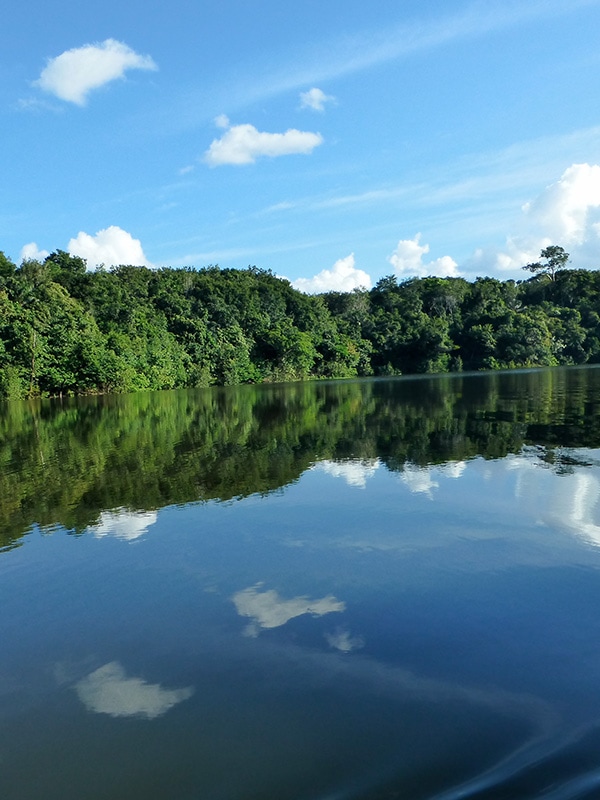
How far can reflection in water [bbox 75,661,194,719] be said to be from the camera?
396cm

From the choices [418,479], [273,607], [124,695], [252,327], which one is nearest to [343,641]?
[273,607]

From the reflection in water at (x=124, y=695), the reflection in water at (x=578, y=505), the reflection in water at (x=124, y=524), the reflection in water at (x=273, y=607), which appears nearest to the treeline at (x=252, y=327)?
the reflection in water at (x=124, y=524)

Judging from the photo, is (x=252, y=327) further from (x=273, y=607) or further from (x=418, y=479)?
(x=273, y=607)

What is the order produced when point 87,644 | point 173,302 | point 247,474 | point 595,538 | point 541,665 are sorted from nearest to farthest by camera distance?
point 541,665
point 87,644
point 595,538
point 247,474
point 173,302

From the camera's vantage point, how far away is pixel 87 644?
4.93 meters

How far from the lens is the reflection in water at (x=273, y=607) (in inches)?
203

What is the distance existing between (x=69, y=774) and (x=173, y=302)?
220ft

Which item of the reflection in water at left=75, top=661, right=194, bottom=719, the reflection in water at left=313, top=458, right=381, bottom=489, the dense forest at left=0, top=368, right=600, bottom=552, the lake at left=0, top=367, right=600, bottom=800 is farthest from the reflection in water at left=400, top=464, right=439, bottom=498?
the reflection in water at left=75, top=661, right=194, bottom=719

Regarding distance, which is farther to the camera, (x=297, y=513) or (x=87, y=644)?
(x=297, y=513)

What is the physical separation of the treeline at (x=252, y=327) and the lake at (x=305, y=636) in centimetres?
4144

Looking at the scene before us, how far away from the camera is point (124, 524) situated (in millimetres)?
8570

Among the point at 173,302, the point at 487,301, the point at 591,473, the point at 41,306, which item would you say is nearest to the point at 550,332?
the point at 487,301

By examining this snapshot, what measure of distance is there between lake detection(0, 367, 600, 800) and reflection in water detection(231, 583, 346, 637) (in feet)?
0.08

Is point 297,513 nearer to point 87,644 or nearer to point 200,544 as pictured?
point 200,544
